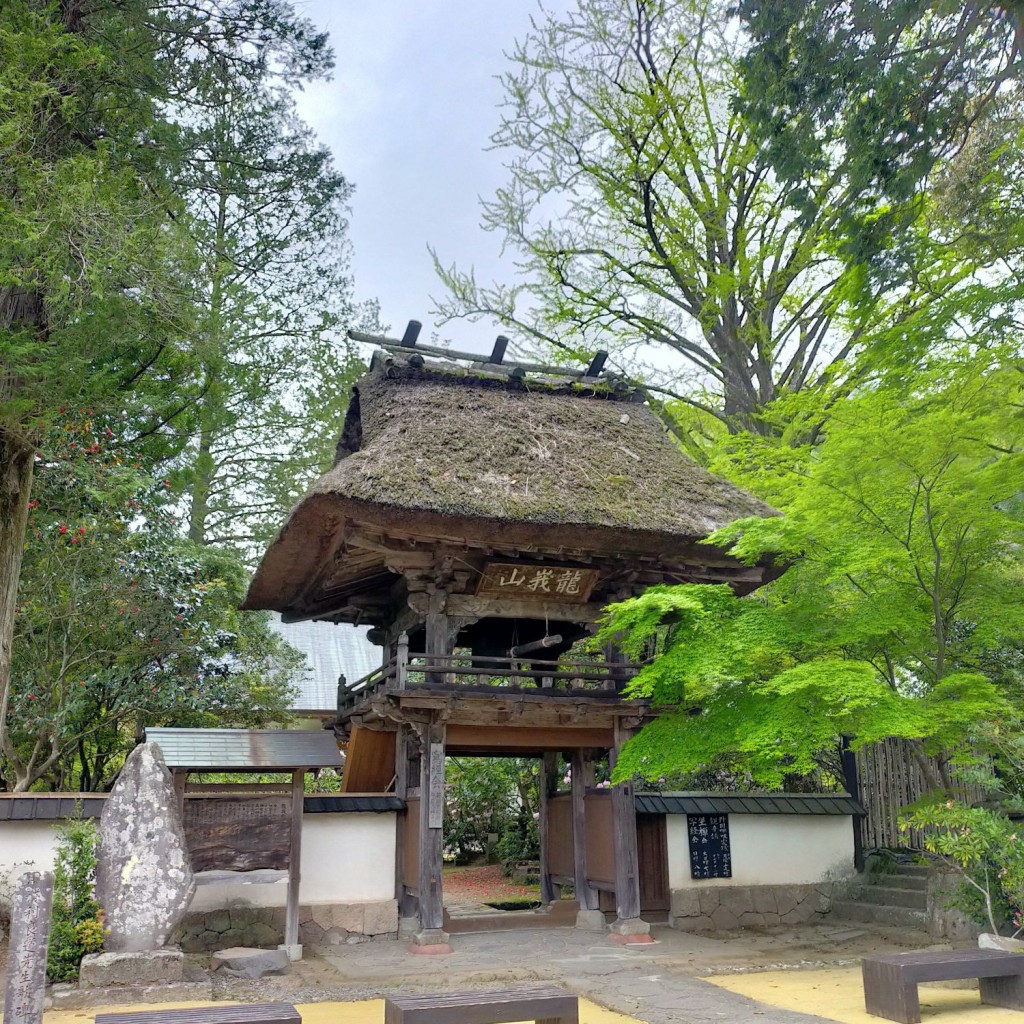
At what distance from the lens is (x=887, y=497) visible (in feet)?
25.0

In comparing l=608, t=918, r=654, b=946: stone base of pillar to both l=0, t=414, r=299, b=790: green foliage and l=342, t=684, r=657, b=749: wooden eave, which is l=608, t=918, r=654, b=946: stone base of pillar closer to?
l=342, t=684, r=657, b=749: wooden eave

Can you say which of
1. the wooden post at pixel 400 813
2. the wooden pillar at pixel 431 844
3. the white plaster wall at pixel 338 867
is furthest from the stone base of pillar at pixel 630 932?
the white plaster wall at pixel 338 867

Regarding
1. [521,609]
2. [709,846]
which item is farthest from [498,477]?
[709,846]

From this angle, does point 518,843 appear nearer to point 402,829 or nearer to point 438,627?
point 402,829

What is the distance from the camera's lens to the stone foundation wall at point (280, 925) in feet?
28.7

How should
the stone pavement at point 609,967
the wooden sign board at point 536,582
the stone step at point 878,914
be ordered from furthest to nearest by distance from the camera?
the stone step at point 878,914, the wooden sign board at point 536,582, the stone pavement at point 609,967

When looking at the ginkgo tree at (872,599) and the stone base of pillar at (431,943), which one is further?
the stone base of pillar at (431,943)

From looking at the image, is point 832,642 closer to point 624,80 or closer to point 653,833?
point 653,833

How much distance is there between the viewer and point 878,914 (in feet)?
33.7

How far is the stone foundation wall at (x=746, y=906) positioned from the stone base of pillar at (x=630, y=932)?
119 centimetres

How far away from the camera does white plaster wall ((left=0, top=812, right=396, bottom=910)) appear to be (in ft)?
29.8

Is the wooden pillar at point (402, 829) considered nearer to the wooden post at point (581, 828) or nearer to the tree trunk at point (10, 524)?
the wooden post at point (581, 828)

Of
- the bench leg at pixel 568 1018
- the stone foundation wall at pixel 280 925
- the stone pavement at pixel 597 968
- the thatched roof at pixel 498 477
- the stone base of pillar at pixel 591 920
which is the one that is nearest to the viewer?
the bench leg at pixel 568 1018

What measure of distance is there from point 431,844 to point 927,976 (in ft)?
15.8
